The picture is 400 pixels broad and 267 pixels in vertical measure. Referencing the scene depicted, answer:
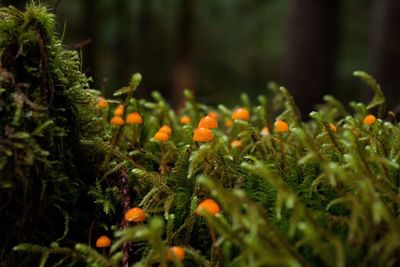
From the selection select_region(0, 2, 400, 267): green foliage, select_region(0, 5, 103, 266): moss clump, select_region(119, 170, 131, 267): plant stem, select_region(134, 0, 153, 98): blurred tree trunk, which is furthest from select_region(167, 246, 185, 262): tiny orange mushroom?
select_region(134, 0, 153, 98): blurred tree trunk

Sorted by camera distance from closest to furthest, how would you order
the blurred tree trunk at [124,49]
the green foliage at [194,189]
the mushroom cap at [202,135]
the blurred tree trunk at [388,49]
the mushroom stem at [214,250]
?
the green foliage at [194,189], the mushroom stem at [214,250], the mushroom cap at [202,135], the blurred tree trunk at [388,49], the blurred tree trunk at [124,49]

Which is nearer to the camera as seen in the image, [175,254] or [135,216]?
[175,254]

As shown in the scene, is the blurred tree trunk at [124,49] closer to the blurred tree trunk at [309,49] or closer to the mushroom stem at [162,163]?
the blurred tree trunk at [309,49]

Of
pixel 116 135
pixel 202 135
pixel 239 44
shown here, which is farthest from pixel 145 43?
pixel 202 135

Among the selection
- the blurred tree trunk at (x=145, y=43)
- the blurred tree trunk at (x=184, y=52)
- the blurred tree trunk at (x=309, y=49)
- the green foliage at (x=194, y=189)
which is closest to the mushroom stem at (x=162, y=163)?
the green foliage at (x=194, y=189)

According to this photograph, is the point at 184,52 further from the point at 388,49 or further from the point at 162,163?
the point at 162,163

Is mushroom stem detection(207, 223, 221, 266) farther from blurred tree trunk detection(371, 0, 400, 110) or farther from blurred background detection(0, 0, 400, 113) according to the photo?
blurred tree trunk detection(371, 0, 400, 110)

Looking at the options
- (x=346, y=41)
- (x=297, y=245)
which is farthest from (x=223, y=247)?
(x=346, y=41)

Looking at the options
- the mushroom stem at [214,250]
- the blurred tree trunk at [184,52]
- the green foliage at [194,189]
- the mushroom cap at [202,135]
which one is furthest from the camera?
the blurred tree trunk at [184,52]
